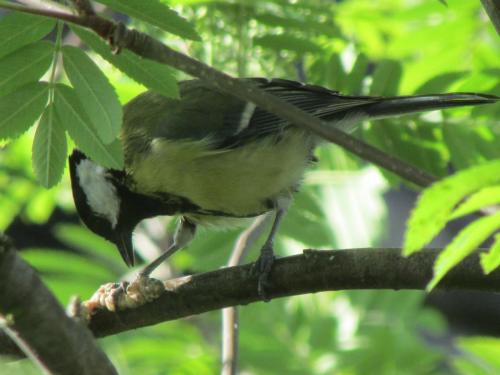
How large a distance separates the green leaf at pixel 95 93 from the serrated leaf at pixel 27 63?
0.05 meters

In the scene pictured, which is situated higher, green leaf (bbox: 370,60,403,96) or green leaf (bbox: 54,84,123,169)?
green leaf (bbox: 54,84,123,169)

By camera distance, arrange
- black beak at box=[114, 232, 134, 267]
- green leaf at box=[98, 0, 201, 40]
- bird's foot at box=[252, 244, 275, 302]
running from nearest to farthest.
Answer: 1. green leaf at box=[98, 0, 201, 40]
2. bird's foot at box=[252, 244, 275, 302]
3. black beak at box=[114, 232, 134, 267]

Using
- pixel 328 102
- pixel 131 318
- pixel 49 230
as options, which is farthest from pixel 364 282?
pixel 49 230

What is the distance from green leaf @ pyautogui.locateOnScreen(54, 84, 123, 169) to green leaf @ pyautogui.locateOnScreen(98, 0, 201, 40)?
240 millimetres

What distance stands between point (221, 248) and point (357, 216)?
0.71 metres

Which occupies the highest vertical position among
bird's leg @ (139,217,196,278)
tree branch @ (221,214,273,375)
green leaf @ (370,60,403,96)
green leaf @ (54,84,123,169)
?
green leaf @ (54,84,123,169)

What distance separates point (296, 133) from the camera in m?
Answer: 2.97

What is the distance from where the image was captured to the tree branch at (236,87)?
1.19 m

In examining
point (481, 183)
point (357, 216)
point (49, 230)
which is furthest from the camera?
point (49, 230)

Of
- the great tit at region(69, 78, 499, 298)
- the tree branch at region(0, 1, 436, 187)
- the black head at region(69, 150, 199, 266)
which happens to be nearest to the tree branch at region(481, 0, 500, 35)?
the tree branch at region(0, 1, 436, 187)

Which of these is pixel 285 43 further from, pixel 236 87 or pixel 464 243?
pixel 464 243

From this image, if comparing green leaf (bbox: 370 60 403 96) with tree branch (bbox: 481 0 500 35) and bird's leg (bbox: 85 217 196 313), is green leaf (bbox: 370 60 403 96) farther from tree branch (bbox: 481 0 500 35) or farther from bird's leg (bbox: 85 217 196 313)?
tree branch (bbox: 481 0 500 35)

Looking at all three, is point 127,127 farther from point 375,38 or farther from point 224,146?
point 375,38

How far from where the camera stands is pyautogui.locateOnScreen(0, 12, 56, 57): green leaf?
1.78 metres
